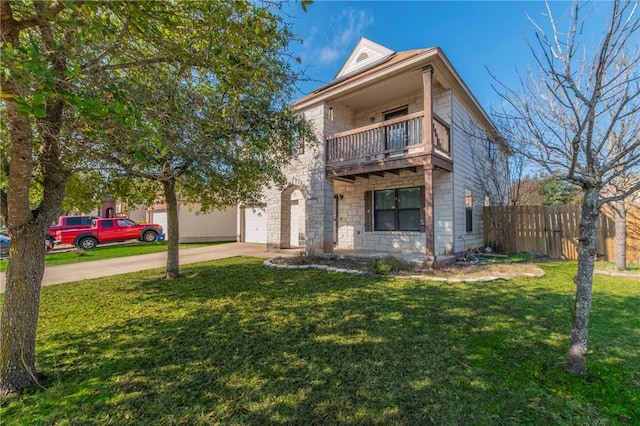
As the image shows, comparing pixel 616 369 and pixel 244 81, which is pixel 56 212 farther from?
pixel 616 369

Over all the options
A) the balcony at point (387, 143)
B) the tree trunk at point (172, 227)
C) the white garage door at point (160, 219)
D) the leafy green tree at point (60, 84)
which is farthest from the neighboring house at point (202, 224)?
the leafy green tree at point (60, 84)

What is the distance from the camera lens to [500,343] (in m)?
3.15

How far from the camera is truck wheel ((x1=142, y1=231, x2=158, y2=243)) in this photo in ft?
54.6

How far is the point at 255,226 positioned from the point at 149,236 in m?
7.08

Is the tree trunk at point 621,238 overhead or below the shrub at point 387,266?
overhead

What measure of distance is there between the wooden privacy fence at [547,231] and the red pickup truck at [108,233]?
17937mm

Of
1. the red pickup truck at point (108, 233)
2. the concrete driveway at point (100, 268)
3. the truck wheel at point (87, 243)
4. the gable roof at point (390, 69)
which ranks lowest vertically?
the concrete driveway at point (100, 268)

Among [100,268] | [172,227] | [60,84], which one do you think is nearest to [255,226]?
[100,268]

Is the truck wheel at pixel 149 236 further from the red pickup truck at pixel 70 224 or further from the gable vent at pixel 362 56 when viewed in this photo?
the gable vent at pixel 362 56

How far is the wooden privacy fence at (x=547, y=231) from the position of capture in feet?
25.4

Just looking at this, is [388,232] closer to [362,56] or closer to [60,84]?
[362,56]

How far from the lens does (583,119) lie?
2.79 m

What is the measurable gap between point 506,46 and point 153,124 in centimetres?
582

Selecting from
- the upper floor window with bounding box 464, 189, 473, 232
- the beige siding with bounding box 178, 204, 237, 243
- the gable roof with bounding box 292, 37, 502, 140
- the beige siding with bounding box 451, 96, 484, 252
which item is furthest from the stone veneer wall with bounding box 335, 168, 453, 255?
the beige siding with bounding box 178, 204, 237, 243
